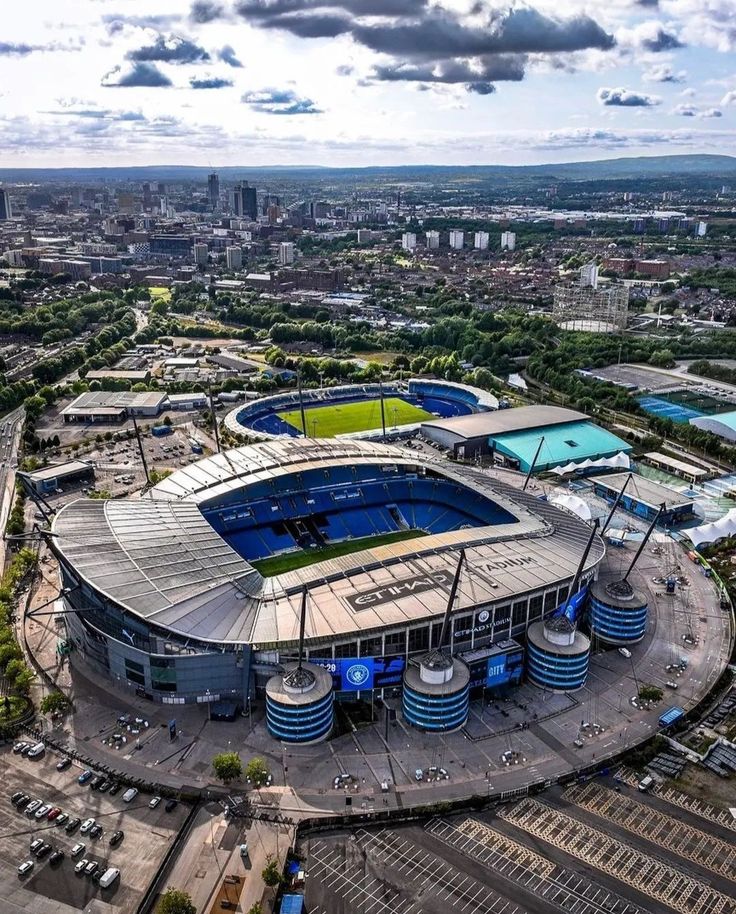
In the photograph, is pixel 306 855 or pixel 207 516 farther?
pixel 207 516

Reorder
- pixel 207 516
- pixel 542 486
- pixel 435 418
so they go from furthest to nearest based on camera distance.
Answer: pixel 435 418
pixel 542 486
pixel 207 516

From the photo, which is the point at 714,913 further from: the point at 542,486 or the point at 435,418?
the point at 435,418

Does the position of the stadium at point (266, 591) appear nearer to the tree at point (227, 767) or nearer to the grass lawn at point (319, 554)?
the grass lawn at point (319, 554)

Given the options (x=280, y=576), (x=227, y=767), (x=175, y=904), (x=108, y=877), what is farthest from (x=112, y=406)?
(x=175, y=904)

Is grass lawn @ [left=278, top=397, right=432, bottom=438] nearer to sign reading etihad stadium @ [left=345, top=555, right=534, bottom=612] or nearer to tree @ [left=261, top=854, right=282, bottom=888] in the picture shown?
sign reading etihad stadium @ [left=345, top=555, right=534, bottom=612]

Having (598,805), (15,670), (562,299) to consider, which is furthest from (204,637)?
(562,299)

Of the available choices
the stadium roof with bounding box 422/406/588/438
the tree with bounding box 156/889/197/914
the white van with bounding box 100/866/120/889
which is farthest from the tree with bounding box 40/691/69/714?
the stadium roof with bounding box 422/406/588/438
